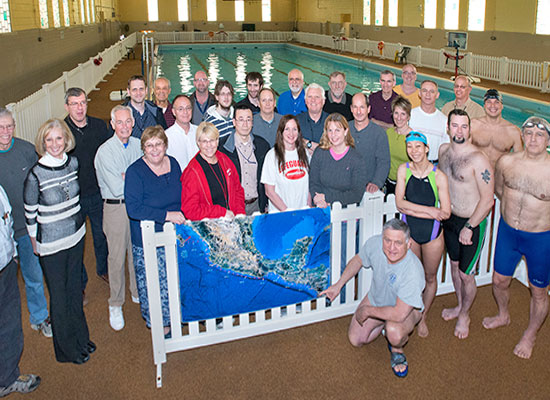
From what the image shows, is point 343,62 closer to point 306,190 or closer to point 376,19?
point 376,19

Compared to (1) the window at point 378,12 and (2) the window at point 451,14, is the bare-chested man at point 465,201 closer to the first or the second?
(2) the window at point 451,14

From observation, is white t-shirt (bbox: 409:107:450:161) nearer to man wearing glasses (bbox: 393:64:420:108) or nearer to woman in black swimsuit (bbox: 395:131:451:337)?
man wearing glasses (bbox: 393:64:420:108)

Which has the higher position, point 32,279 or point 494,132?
point 494,132

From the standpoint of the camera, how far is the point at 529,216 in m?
3.54

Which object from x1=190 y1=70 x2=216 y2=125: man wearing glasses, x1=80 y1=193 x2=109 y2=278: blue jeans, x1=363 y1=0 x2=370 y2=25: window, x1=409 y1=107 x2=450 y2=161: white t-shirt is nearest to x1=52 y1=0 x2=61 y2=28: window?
x1=190 y1=70 x2=216 y2=125: man wearing glasses

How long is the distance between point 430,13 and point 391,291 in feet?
77.1

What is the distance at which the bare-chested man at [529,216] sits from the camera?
3.46m

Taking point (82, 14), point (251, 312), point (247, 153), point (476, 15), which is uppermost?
point (82, 14)

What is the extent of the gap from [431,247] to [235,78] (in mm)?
18589

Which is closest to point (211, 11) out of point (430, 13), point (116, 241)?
point (430, 13)

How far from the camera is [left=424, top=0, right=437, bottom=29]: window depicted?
23.4m

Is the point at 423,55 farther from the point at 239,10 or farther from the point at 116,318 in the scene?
the point at 239,10

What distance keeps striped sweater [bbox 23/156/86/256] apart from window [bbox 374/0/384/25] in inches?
1136

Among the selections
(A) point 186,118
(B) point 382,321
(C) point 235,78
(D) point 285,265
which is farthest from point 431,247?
(C) point 235,78
